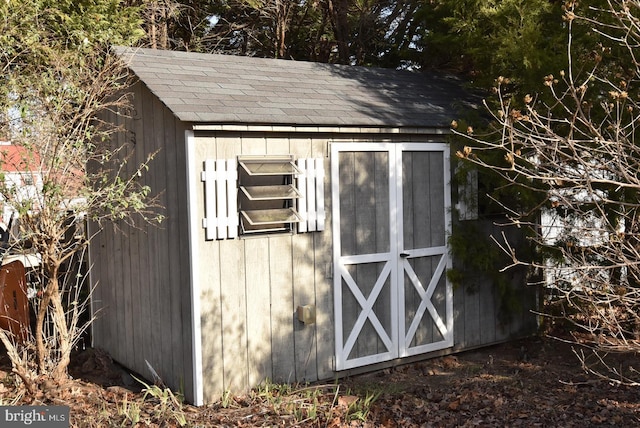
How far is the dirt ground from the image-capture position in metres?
5.11

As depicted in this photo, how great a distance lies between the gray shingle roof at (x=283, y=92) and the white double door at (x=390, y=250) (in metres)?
0.37

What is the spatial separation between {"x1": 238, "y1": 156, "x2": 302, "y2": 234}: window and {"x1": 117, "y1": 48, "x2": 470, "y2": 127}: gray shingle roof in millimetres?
393

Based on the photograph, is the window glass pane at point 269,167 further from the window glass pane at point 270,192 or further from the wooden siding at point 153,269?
the wooden siding at point 153,269

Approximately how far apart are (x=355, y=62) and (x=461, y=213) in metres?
7.08

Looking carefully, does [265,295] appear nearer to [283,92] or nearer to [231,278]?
[231,278]

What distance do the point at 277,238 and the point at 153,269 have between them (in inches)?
49.8

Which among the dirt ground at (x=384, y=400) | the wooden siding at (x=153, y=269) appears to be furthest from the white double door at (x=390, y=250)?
the wooden siding at (x=153, y=269)

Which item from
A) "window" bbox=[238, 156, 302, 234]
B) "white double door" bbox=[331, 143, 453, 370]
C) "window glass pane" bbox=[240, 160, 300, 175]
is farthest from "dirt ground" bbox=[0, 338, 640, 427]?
"window glass pane" bbox=[240, 160, 300, 175]

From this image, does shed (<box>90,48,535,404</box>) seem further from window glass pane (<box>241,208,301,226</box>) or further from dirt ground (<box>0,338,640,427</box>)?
dirt ground (<box>0,338,640,427</box>)

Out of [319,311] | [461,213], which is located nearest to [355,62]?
[461,213]

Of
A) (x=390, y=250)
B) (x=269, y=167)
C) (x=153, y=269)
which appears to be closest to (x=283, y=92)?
(x=269, y=167)

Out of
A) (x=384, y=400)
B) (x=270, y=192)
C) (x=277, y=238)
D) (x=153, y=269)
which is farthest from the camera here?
(x=153, y=269)

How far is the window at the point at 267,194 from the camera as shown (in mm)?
5637

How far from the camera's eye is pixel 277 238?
5891 mm
